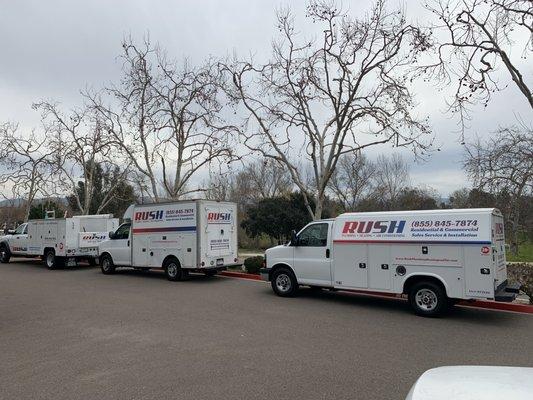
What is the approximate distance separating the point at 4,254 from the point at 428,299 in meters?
23.5

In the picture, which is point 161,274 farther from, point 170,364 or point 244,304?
point 170,364

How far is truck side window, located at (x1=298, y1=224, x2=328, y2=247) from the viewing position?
467 inches

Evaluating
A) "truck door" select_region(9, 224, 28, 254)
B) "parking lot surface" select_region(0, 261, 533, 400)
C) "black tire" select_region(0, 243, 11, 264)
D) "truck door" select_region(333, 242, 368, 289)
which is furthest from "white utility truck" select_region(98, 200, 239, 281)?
"black tire" select_region(0, 243, 11, 264)

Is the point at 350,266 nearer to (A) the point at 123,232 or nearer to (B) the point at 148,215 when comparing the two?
(B) the point at 148,215

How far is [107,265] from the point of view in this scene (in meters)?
18.7

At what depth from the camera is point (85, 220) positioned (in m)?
21.5

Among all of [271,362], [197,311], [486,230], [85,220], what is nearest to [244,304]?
[197,311]

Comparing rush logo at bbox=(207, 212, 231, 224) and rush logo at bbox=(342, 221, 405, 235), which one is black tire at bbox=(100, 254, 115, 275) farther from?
rush logo at bbox=(342, 221, 405, 235)

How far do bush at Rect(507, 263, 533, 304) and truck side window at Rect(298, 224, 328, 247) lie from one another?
195 inches

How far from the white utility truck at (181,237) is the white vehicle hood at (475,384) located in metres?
13.2

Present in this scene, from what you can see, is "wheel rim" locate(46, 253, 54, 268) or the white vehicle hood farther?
"wheel rim" locate(46, 253, 54, 268)

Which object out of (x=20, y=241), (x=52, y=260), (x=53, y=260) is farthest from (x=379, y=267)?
(x=20, y=241)

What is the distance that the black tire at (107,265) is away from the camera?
731 inches

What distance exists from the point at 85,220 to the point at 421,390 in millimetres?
21289
